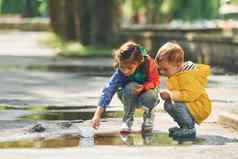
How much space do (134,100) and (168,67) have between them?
1.91ft

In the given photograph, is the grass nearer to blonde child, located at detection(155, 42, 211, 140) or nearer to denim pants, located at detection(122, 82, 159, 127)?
denim pants, located at detection(122, 82, 159, 127)

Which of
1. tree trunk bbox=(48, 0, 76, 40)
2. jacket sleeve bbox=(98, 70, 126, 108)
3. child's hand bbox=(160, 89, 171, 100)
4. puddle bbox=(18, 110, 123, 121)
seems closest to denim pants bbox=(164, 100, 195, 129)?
child's hand bbox=(160, 89, 171, 100)

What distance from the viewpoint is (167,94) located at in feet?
30.4

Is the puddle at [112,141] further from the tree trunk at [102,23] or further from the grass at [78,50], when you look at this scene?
the tree trunk at [102,23]

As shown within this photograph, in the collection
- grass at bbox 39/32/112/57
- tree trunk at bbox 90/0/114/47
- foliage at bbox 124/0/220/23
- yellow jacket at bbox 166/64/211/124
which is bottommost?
foliage at bbox 124/0/220/23

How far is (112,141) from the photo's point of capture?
29.9 feet

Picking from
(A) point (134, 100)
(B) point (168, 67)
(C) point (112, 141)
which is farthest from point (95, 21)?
(C) point (112, 141)

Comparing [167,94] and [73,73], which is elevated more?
[167,94]

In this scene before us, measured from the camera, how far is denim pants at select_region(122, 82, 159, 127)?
9578mm

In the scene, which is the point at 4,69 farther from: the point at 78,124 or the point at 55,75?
the point at 78,124

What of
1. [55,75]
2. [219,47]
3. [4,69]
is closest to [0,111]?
[55,75]

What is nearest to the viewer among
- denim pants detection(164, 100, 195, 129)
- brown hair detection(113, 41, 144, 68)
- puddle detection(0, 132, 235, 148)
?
puddle detection(0, 132, 235, 148)

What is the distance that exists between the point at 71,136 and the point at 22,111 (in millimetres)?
3373

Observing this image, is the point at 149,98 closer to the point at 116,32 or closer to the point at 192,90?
the point at 192,90
